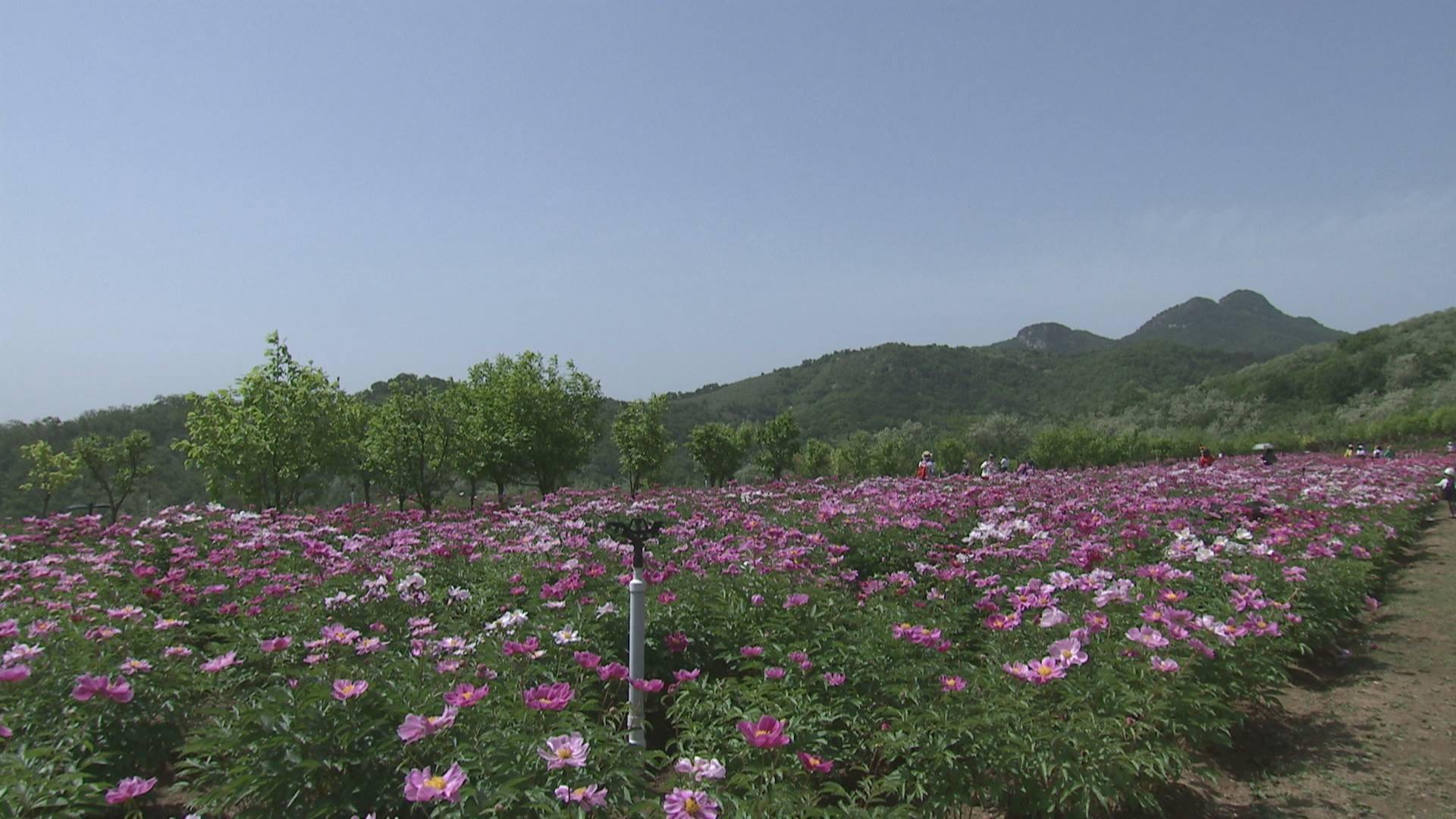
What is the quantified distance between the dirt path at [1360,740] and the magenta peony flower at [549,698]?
9.52 feet

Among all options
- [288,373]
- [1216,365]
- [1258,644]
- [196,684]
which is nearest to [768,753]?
[196,684]

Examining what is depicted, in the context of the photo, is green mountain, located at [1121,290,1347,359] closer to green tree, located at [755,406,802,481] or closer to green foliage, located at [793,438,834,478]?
green foliage, located at [793,438,834,478]

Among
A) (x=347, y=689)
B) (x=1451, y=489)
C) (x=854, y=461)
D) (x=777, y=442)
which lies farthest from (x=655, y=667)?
(x=854, y=461)

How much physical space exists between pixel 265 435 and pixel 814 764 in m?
13.4

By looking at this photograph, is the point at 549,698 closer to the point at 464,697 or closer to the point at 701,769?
the point at 464,697

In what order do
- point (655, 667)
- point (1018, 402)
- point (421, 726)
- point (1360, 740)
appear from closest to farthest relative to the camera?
1. point (421, 726)
2. point (1360, 740)
3. point (655, 667)
4. point (1018, 402)

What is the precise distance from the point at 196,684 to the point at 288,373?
1249 cm

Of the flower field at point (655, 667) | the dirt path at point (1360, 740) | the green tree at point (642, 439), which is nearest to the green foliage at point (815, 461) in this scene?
the green tree at point (642, 439)

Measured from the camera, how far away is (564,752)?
225 centimetres

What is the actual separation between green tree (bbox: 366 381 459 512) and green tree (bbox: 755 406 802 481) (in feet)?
55.5

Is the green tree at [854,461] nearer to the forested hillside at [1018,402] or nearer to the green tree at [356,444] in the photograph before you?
the forested hillside at [1018,402]

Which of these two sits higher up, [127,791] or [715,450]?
[127,791]

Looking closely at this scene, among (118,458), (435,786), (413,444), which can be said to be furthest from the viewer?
(118,458)

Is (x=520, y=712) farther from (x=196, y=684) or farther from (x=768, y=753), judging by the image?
(x=196, y=684)
